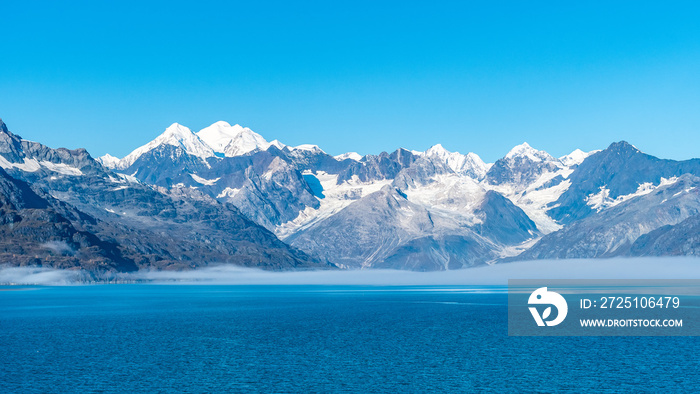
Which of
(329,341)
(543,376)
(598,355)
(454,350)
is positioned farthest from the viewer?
(329,341)

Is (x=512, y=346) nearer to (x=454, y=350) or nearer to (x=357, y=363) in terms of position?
(x=454, y=350)

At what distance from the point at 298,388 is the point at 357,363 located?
2774 cm

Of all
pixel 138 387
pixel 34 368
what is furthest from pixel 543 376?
pixel 34 368

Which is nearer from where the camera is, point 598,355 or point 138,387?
point 138,387

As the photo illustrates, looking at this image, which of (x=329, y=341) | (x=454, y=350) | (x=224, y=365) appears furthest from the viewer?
(x=329, y=341)

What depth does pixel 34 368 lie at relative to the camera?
135250 millimetres

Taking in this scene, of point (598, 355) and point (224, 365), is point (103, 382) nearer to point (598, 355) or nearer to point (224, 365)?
point (224, 365)

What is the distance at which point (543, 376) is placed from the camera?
128 meters

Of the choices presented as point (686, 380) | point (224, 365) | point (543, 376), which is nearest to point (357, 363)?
point (224, 365)

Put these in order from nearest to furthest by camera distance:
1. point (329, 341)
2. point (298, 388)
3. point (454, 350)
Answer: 1. point (298, 388)
2. point (454, 350)
3. point (329, 341)

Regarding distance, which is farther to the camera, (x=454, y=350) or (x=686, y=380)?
(x=454, y=350)

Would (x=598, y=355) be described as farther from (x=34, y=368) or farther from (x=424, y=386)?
(x=34, y=368)

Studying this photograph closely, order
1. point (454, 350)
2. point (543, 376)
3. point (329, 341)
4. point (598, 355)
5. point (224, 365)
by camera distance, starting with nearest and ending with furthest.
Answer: point (543, 376)
point (224, 365)
point (598, 355)
point (454, 350)
point (329, 341)

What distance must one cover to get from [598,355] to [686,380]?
30292 millimetres
